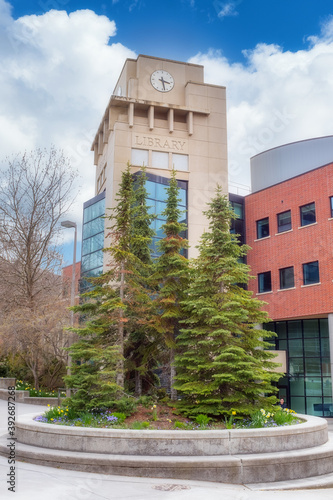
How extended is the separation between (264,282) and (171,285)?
1864cm

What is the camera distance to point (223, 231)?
50.0 feet

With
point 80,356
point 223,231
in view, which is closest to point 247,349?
point 223,231

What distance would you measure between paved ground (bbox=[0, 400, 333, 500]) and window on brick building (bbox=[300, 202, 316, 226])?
2214cm

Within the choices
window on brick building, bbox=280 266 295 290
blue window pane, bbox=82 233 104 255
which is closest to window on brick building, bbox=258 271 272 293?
window on brick building, bbox=280 266 295 290

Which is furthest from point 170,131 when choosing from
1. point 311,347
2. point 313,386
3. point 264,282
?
point 313,386

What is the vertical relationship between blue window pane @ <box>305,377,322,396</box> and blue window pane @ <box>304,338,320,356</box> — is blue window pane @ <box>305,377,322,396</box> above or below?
below

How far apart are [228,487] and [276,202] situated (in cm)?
2536

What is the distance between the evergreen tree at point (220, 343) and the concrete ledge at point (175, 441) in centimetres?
195

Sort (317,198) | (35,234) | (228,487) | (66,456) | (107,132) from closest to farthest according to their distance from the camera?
(228,487) < (66,456) < (35,234) < (317,198) < (107,132)

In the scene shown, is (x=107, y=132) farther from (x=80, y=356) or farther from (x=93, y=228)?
(x=80, y=356)

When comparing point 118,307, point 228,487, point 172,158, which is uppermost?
point 172,158

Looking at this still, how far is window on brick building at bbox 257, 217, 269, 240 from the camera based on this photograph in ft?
109

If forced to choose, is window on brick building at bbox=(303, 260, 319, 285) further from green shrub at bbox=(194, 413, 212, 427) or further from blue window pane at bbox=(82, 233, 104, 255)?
green shrub at bbox=(194, 413, 212, 427)

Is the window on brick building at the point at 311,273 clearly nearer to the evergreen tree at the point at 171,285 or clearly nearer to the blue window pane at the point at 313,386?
the blue window pane at the point at 313,386
